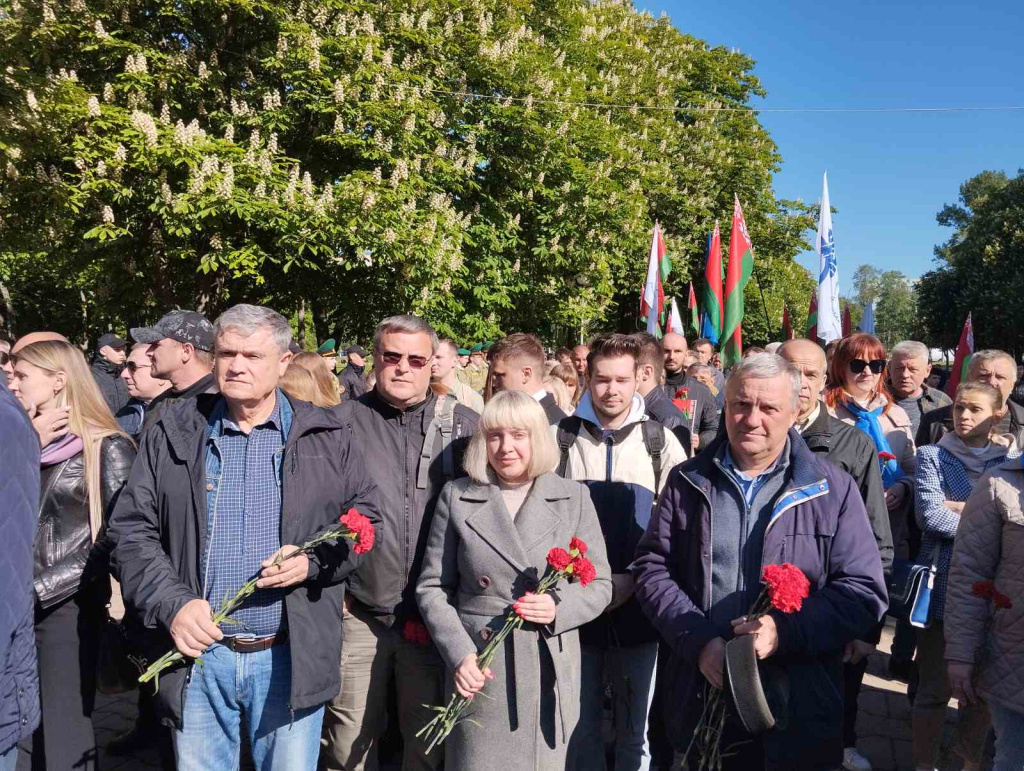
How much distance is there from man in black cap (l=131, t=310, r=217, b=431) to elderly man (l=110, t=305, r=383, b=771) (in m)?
1.34

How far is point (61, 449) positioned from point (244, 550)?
89cm

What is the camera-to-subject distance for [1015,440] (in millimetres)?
3646

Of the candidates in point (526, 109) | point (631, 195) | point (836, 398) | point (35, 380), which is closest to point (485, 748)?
point (35, 380)

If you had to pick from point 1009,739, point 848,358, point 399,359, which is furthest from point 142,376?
point 1009,739

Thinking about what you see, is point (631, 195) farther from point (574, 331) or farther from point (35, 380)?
point (35, 380)

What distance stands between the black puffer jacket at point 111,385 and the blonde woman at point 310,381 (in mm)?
2458

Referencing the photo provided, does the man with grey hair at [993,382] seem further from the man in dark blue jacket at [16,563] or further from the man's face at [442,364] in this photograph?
the man in dark blue jacket at [16,563]

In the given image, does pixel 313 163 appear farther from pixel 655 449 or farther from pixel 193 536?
pixel 193 536

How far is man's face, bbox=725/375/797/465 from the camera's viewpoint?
99.3 inches

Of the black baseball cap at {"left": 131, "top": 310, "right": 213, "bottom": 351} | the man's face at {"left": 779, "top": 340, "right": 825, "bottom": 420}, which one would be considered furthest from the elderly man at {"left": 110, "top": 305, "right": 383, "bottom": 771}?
the man's face at {"left": 779, "top": 340, "right": 825, "bottom": 420}

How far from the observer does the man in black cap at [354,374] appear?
7554 millimetres

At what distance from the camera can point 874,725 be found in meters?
4.32

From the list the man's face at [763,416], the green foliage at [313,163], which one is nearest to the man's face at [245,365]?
the man's face at [763,416]

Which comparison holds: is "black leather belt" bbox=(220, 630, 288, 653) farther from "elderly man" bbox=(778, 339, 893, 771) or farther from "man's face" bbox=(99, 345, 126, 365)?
"man's face" bbox=(99, 345, 126, 365)
